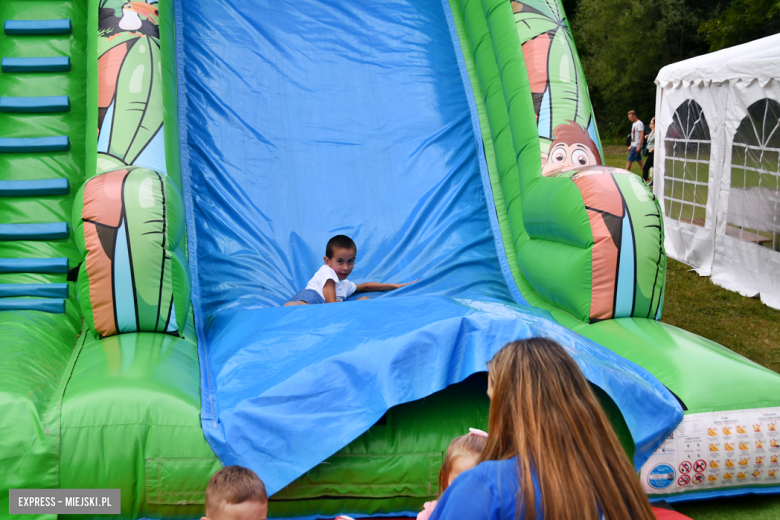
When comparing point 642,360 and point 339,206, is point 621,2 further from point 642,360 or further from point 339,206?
point 642,360

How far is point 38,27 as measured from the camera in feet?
10.7

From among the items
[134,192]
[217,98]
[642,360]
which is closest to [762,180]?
[642,360]

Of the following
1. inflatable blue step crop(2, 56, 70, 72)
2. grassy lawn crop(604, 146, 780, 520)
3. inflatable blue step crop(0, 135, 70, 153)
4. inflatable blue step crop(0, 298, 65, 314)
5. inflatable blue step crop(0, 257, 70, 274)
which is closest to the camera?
inflatable blue step crop(0, 298, 65, 314)

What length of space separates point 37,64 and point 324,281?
169cm

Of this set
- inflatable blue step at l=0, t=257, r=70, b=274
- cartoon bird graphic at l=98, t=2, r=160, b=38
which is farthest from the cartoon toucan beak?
inflatable blue step at l=0, t=257, r=70, b=274

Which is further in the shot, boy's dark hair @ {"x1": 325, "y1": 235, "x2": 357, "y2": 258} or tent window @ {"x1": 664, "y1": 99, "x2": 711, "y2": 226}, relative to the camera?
tent window @ {"x1": 664, "y1": 99, "x2": 711, "y2": 226}

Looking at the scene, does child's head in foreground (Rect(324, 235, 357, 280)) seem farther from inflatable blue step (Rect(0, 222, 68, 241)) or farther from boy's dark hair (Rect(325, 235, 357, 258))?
inflatable blue step (Rect(0, 222, 68, 241))

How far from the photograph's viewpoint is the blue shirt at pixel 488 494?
1.00 metres

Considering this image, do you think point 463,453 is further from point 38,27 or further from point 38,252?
point 38,27

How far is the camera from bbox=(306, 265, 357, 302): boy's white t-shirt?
2.86 meters

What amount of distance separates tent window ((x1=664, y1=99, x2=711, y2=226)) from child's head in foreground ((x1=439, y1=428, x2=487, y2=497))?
3962 mm

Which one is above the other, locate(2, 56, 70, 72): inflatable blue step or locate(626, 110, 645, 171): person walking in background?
locate(626, 110, 645, 171): person walking in background

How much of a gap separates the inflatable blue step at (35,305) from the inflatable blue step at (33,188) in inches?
Result: 21.3

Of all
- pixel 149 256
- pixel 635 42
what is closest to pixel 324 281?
pixel 149 256
